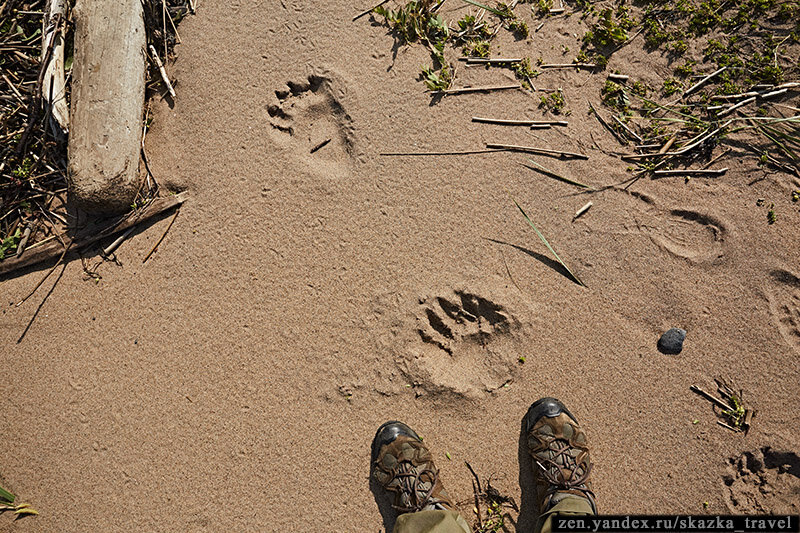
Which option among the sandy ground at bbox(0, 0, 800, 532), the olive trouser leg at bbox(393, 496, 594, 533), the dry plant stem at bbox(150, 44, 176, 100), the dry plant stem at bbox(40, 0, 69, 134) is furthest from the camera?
the dry plant stem at bbox(150, 44, 176, 100)

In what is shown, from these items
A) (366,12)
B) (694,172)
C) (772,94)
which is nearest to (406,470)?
(694,172)

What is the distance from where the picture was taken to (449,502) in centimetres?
238

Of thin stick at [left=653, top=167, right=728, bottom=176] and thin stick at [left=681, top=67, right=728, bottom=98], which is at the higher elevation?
thin stick at [left=681, top=67, right=728, bottom=98]

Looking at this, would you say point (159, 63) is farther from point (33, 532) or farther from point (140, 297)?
point (33, 532)

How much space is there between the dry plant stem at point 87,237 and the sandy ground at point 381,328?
0.30 ft

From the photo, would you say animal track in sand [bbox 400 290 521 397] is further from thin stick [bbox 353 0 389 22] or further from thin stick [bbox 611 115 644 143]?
thin stick [bbox 353 0 389 22]

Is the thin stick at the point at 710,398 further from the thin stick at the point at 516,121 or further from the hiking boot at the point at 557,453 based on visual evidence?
the thin stick at the point at 516,121

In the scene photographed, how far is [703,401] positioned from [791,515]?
676 mm

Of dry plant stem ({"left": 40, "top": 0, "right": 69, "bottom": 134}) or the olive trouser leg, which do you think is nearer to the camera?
the olive trouser leg

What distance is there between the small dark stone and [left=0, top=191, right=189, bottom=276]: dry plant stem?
2745mm

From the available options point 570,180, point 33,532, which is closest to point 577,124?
point 570,180

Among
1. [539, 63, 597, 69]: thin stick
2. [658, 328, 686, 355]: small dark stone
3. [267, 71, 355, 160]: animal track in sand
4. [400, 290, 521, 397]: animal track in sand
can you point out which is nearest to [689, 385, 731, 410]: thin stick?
[658, 328, 686, 355]: small dark stone

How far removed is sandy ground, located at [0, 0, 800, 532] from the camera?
236 cm

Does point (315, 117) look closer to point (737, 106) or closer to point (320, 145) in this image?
point (320, 145)
